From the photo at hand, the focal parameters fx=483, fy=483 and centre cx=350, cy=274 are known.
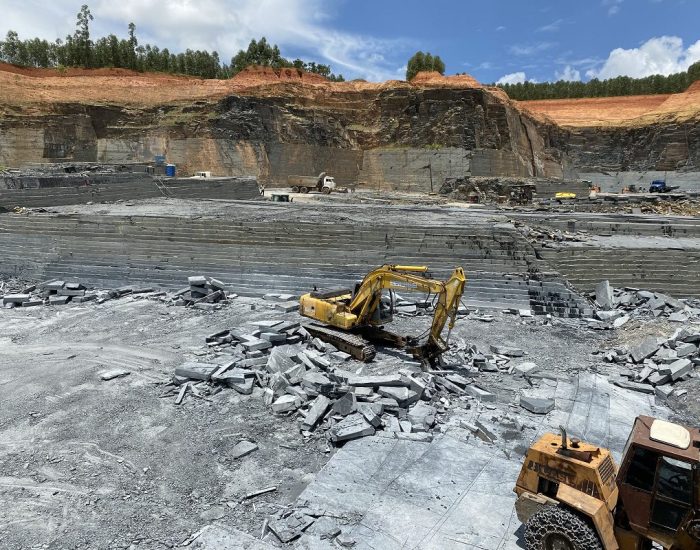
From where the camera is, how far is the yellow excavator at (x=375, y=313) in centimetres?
888

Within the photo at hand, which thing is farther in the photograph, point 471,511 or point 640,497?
point 471,511

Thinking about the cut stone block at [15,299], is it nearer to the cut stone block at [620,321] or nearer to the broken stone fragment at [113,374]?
the broken stone fragment at [113,374]

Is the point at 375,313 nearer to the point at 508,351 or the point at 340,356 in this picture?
the point at 340,356

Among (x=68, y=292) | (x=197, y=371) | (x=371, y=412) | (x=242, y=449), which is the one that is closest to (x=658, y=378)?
(x=371, y=412)

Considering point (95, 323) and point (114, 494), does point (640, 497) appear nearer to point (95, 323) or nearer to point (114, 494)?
point (114, 494)

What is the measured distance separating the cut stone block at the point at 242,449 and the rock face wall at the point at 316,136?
3397 centimetres

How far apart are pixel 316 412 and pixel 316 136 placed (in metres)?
35.8

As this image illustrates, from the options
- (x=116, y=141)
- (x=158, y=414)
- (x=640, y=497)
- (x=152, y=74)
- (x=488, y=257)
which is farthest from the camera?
(x=152, y=74)

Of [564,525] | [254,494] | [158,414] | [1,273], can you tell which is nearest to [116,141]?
[1,273]

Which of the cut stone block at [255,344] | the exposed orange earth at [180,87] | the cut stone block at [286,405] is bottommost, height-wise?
the cut stone block at [286,405]

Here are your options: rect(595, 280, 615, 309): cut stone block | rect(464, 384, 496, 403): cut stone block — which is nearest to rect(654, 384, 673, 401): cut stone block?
rect(464, 384, 496, 403): cut stone block

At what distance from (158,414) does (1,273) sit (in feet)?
43.2

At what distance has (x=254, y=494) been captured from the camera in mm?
5793

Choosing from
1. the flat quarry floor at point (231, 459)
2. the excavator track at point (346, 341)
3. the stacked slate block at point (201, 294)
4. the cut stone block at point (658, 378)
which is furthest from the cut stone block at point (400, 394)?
the stacked slate block at point (201, 294)
